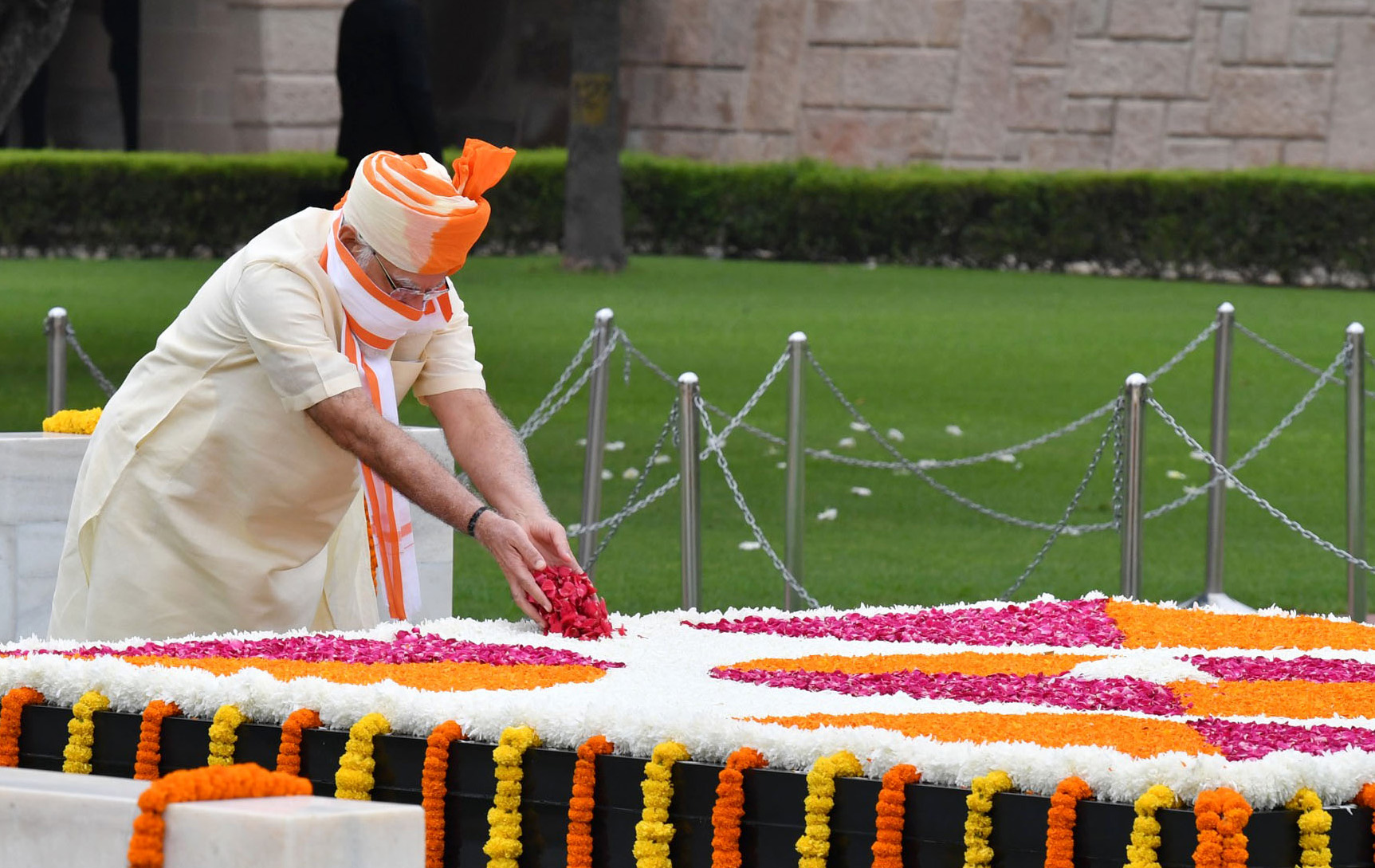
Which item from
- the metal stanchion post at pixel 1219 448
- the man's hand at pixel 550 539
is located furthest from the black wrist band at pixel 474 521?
the metal stanchion post at pixel 1219 448

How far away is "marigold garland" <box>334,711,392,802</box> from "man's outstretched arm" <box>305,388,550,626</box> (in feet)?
2.46

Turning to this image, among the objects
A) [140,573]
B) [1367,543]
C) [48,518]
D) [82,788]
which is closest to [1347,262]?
[1367,543]

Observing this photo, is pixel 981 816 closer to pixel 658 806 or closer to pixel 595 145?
pixel 658 806

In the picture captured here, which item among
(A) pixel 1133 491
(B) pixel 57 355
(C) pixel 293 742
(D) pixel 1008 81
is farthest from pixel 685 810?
(D) pixel 1008 81

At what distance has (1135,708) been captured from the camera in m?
2.96

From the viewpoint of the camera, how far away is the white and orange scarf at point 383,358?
12.1 feet

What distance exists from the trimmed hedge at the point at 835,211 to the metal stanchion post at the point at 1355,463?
11008 millimetres

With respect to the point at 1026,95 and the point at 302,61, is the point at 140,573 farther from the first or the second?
the point at 1026,95

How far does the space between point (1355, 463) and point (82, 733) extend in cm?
556

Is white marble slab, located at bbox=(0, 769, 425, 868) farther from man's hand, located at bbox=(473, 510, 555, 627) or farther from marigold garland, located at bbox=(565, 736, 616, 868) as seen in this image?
man's hand, located at bbox=(473, 510, 555, 627)

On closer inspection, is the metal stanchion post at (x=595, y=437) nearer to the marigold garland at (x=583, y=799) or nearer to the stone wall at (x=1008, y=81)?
the marigold garland at (x=583, y=799)

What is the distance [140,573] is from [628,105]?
1872 cm

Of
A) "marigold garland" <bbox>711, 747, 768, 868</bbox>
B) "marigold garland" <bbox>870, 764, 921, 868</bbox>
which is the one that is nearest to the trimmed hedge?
"marigold garland" <bbox>711, 747, 768, 868</bbox>

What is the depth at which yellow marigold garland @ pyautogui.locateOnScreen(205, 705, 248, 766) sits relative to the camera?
289 cm
